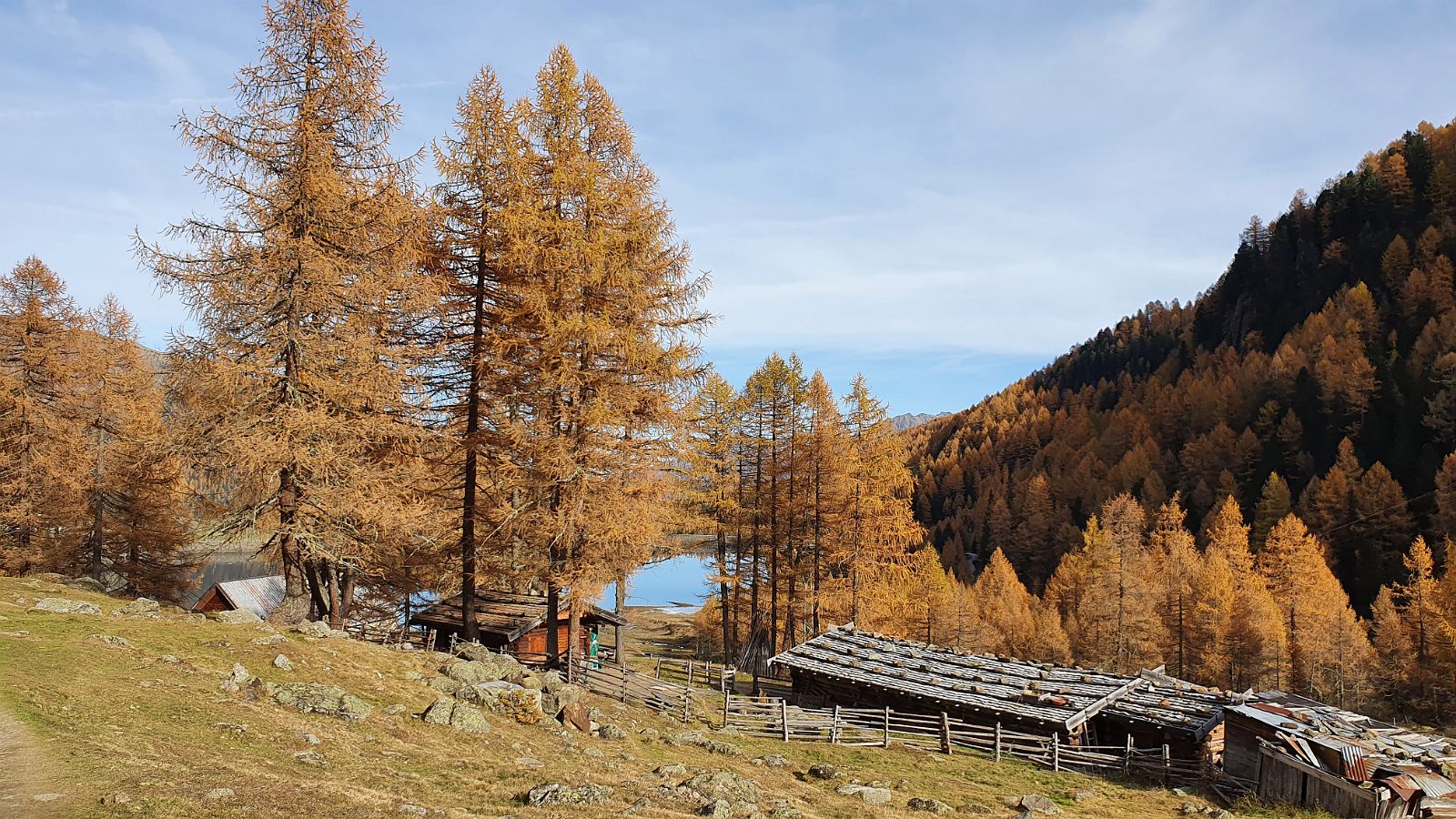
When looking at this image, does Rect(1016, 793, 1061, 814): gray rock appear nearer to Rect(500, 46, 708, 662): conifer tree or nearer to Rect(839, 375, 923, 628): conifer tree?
Rect(500, 46, 708, 662): conifer tree

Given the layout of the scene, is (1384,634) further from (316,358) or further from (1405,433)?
(316,358)

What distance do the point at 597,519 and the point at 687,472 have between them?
445 centimetres

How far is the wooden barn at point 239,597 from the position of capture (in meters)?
38.8

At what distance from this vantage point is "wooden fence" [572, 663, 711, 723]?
21.7 metres

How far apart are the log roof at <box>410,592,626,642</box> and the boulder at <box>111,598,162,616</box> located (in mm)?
10551

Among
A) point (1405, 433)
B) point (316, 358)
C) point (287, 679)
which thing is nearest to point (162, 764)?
point (287, 679)

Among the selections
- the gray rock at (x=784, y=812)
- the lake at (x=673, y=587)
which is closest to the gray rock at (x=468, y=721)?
the gray rock at (x=784, y=812)

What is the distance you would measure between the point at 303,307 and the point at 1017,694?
23514mm

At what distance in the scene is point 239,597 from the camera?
3897 cm

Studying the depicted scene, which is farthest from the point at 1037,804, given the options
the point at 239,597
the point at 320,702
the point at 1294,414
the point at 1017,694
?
the point at 1294,414

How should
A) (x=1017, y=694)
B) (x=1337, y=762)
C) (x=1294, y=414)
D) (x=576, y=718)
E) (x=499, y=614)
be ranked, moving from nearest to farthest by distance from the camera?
(x=576, y=718), (x=1337, y=762), (x=1017, y=694), (x=499, y=614), (x=1294, y=414)

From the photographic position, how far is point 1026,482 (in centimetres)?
11700

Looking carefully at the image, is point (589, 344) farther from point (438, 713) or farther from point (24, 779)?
point (24, 779)

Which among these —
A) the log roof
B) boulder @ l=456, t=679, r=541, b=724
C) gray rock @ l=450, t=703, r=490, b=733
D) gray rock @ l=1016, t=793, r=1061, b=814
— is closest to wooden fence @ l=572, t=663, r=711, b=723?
the log roof
